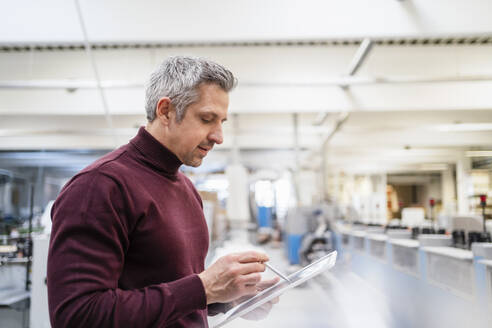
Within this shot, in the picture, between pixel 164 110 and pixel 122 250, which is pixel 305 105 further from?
pixel 122 250

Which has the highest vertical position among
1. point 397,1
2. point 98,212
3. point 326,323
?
point 397,1

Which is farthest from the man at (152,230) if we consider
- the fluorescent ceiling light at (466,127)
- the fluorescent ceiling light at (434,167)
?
the fluorescent ceiling light at (434,167)

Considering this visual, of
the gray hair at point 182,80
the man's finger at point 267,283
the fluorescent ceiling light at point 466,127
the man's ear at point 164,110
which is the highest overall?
the fluorescent ceiling light at point 466,127

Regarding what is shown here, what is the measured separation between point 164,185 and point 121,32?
2.78 metres

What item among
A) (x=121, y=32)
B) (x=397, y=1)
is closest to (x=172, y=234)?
(x=121, y=32)

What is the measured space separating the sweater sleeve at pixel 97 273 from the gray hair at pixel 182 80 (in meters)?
0.20

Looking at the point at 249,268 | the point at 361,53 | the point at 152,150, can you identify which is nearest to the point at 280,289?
the point at 249,268

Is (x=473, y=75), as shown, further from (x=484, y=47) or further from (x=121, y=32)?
(x=121, y=32)

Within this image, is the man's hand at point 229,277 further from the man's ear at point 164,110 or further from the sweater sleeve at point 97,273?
the man's ear at point 164,110

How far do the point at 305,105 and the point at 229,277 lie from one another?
4.58 metres

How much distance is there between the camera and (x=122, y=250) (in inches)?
23.1

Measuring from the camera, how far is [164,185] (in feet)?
2.38

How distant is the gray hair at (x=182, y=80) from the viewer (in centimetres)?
70

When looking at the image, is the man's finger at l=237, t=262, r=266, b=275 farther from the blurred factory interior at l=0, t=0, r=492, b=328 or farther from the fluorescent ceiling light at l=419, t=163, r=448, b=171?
the fluorescent ceiling light at l=419, t=163, r=448, b=171
